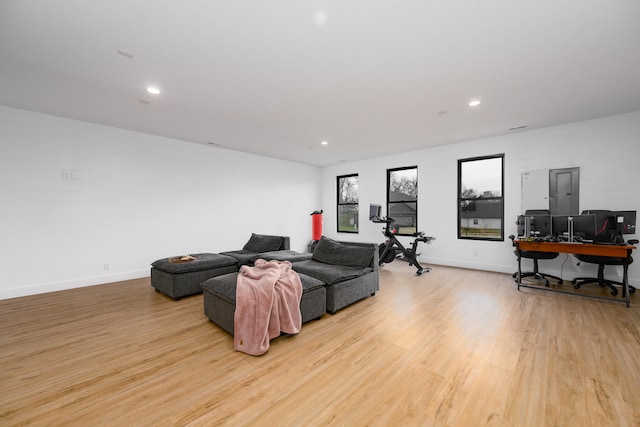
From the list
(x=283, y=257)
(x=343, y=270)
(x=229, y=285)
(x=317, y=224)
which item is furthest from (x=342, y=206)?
(x=229, y=285)

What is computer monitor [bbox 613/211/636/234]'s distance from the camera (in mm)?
3511

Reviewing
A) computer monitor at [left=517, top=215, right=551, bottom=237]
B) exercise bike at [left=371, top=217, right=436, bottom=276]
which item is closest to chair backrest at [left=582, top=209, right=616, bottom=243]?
computer monitor at [left=517, top=215, right=551, bottom=237]

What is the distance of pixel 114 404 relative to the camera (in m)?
1.64

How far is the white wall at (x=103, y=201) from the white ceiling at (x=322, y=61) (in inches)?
20.6

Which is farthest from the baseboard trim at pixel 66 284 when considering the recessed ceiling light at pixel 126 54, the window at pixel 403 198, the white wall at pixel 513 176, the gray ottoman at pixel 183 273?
the window at pixel 403 198

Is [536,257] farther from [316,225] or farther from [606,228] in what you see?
[316,225]

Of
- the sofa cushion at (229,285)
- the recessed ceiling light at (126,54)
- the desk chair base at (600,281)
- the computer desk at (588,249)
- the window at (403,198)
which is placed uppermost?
the recessed ceiling light at (126,54)

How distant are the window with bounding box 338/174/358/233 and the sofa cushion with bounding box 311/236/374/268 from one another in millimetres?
3761

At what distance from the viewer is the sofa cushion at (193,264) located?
3666 millimetres

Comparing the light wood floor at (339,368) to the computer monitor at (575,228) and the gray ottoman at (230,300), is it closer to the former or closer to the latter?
the gray ottoman at (230,300)

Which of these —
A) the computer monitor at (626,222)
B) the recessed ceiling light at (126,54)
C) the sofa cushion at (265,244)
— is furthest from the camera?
the sofa cushion at (265,244)

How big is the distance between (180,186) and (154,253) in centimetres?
144

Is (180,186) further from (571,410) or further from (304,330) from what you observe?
(571,410)

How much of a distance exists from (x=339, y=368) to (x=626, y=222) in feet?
15.1
